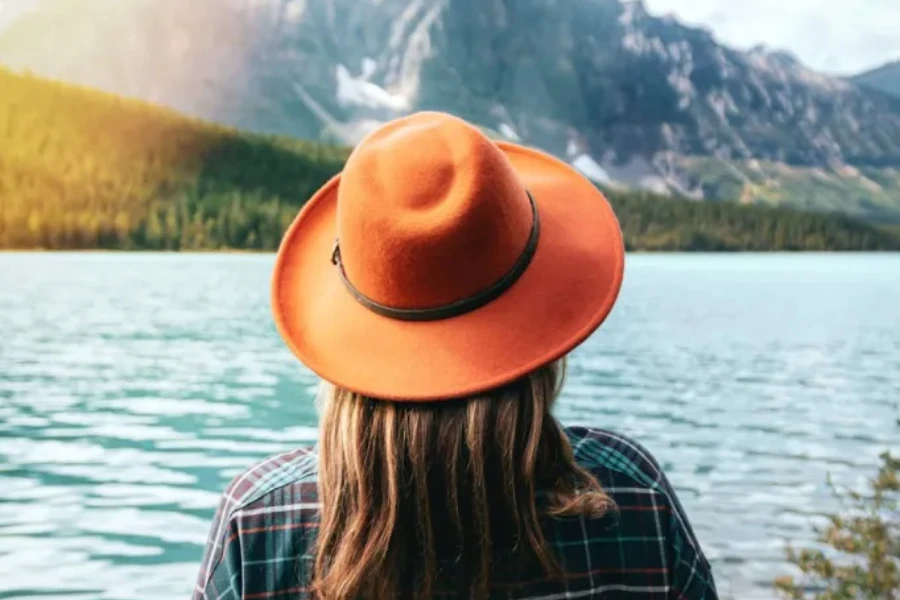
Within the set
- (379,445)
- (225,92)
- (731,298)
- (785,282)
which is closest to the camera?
(379,445)

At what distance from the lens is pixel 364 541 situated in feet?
2.93

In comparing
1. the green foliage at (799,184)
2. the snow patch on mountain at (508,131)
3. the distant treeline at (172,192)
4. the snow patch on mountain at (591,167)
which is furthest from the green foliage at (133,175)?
the green foliage at (799,184)

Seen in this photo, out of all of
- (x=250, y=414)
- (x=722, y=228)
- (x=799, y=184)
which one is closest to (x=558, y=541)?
(x=250, y=414)

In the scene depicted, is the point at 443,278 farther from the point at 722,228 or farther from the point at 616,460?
the point at 722,228

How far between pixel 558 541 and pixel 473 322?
0.65ft

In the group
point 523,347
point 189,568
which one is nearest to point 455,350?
point 523,347

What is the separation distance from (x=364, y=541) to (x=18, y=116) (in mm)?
78254

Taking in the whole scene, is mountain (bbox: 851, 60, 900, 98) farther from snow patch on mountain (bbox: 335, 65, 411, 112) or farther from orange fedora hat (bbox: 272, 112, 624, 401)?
orange fedora hat (bbox: 272, 112, 624, 401)

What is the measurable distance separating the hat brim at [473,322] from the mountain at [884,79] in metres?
139

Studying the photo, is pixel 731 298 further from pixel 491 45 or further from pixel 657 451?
pixel 491 45

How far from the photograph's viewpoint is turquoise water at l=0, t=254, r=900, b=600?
27.3 feet

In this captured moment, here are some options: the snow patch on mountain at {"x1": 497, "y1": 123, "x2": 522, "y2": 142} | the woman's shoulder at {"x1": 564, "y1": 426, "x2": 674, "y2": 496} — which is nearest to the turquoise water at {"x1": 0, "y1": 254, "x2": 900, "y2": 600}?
the woman's shoulder at {"x1": 564, "y1": 426, "x2": 674, "y2": 496}

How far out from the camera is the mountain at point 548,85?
380 feet

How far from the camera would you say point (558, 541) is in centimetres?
93
